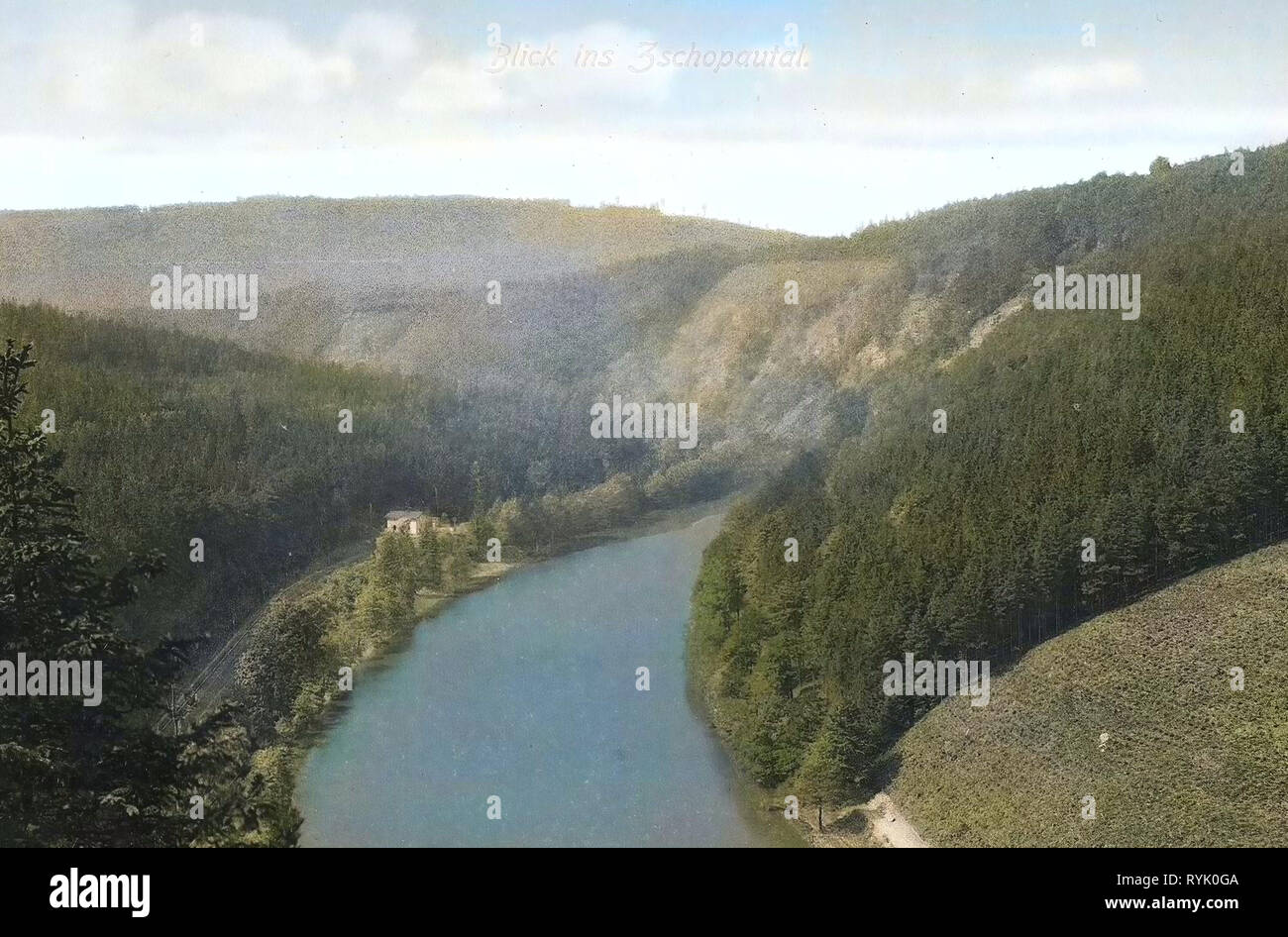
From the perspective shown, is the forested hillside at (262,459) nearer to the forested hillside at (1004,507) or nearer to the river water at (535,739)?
the river water at (535,739)

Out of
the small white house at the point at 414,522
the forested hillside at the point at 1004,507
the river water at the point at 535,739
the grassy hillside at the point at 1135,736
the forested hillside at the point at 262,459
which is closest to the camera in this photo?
the grassy hillside at the point at 1135,736

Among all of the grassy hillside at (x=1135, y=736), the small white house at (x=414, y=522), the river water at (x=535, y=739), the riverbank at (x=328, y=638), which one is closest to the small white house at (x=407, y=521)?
the small white house at (x=414, y=522)

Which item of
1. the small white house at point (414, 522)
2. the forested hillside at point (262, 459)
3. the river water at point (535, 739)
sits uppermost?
the forested hillside at point (262, 459)

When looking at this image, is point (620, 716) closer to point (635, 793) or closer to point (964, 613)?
point (635, 793)

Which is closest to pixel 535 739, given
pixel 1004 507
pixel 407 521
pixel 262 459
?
Result: pixel 407 521

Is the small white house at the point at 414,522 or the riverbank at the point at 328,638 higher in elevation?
the small white house at the point at 414,522

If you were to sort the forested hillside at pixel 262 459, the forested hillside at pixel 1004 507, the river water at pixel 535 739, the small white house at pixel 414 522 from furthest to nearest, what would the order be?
the small white house at pixel 414 522
the forested hillside at pixel 262 459
the forested hillside at pixel 1004 507
the river water at pixel 535 739

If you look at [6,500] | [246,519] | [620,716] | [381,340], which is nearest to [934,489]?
[620,716]

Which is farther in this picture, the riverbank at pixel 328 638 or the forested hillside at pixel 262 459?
the forested hillside at pixel 262 459
